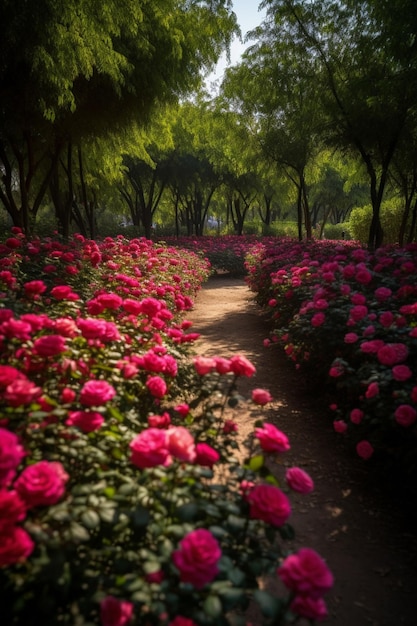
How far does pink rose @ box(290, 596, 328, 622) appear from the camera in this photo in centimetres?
102

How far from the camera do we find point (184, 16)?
7.89m

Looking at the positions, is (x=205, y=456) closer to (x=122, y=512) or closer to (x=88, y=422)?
(x=122, y=512)

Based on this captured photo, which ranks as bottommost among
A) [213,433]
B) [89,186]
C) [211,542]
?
[213,433]

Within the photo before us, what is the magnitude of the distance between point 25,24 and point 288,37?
9336mm

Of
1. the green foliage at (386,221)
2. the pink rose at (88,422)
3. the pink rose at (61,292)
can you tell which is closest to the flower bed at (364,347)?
the pink rose at (88,422)

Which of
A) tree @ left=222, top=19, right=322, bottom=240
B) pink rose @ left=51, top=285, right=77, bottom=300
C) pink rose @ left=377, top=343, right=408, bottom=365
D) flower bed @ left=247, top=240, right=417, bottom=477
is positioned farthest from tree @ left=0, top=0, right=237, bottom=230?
pink rose @ left=377, top=343, right=408, bottom=365

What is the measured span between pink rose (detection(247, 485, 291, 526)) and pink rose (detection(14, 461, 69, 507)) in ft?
2.14

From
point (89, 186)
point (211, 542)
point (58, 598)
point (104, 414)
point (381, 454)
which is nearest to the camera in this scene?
point (211, 542)

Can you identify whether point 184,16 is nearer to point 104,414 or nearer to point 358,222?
point 104,414

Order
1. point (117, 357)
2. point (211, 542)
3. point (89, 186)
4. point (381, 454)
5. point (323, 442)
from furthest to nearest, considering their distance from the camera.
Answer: point (89, 186), point (323, 442), point (381, 454), point (117, 357), point (211, 542)

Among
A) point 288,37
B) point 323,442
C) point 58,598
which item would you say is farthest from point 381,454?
point 288,37

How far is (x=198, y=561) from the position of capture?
101cm

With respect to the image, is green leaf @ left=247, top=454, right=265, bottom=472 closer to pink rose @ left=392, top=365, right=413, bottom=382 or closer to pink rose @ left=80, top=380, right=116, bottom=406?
pink rose @ left=80, top=380, right=116, bottom=406

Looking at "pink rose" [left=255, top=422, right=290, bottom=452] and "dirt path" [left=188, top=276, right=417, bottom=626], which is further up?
"pink rose" [left=255, top=422, right=290, bottom=452]
